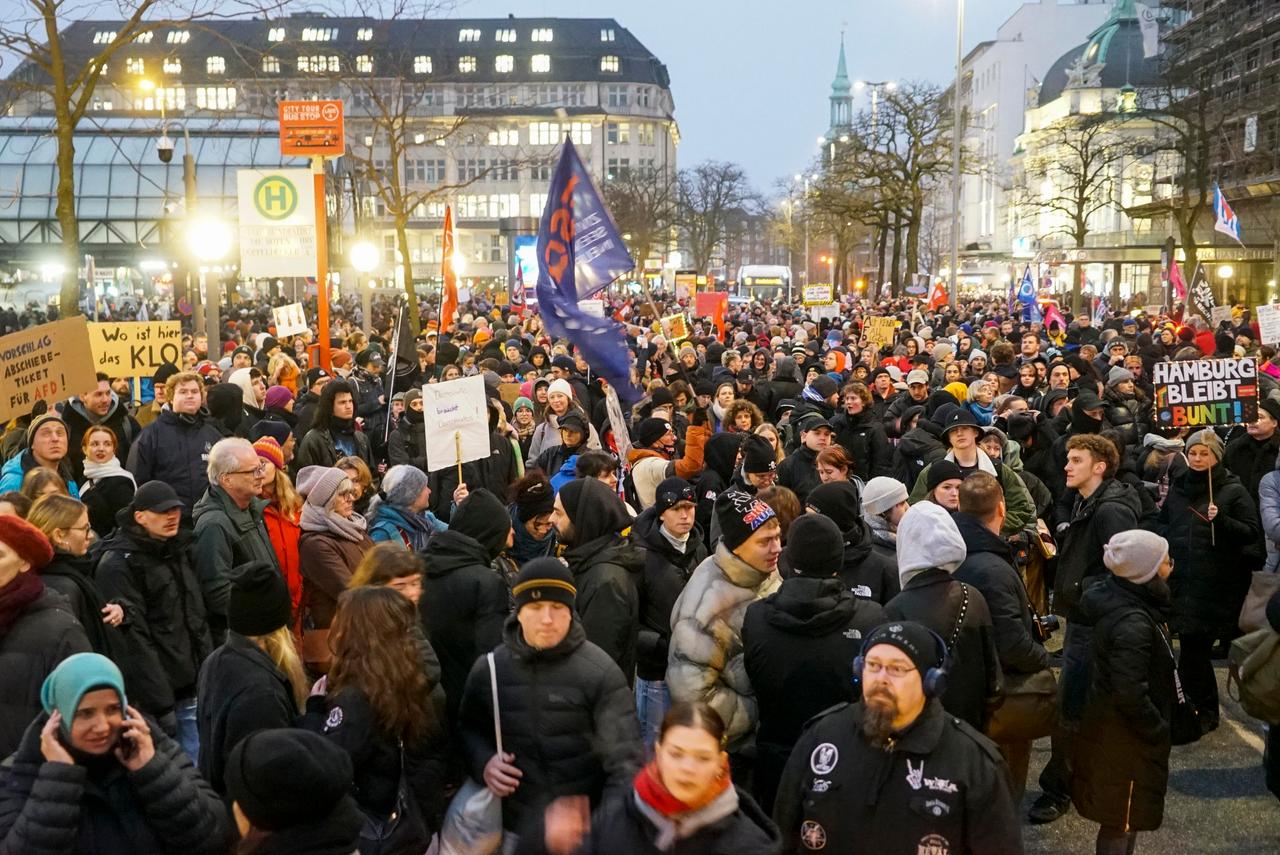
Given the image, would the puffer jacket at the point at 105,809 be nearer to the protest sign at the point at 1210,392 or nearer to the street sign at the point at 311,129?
the protest sign at the point at 1210,392

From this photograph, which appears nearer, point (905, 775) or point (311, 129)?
point (905, 775)

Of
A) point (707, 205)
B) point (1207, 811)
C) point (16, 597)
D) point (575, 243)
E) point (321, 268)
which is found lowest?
point (1207, 811)

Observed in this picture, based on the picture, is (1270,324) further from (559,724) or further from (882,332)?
(559,724)

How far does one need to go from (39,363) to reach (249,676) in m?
5.58

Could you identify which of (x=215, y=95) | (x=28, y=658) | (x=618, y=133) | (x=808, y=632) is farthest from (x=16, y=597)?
(x=618, y=133)

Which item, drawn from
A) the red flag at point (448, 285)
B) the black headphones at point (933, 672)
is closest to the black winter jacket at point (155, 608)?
the black headphones at point (933, 672)

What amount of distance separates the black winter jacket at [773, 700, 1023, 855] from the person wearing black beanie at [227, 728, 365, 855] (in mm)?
1250

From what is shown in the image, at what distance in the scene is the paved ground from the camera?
6.40m

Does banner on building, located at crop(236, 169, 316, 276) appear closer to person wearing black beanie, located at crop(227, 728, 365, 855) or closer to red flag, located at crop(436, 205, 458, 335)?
red flag, located at crop(436, 205, 458, 335)

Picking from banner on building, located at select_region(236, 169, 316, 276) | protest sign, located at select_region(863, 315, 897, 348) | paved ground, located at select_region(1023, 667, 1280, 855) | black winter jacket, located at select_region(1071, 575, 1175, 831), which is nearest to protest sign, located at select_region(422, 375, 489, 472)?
paved ground, located at select_region(1023, 667, 1280, 855)

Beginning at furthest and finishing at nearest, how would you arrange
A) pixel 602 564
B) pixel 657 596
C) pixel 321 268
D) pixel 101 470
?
pixel 321 268
pixel 101 470
pixel 657 596
pixel 602 564

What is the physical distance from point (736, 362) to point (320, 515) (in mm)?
9894

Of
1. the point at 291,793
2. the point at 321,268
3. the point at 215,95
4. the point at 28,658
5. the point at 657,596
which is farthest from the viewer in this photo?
the point at 215,95

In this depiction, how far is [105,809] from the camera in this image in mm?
3725
